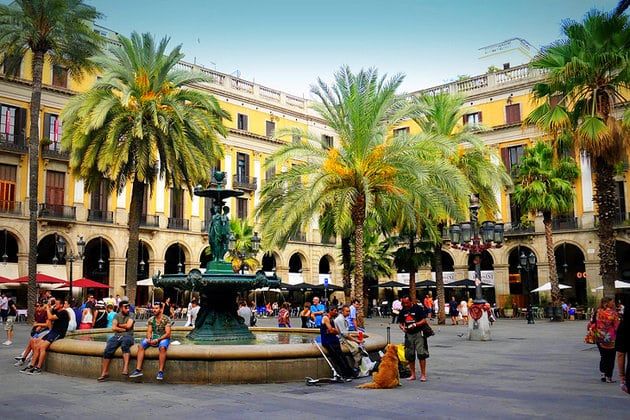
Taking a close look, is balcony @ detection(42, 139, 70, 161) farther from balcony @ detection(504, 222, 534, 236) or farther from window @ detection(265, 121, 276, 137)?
balcony @ detection(504, 222, 534, 236)

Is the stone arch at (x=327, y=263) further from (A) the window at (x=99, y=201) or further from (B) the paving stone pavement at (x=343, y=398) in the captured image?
(B) the paving stone pavement at (x=343, y=398)

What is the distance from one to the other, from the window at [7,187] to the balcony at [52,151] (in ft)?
6.04

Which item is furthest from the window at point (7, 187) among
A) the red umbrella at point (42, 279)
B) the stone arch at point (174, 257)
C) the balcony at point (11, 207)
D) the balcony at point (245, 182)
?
the balcony at point (245, 182)

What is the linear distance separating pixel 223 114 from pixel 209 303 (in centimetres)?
1459

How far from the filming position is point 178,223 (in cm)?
4294

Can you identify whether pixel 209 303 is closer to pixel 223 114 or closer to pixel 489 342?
pixel 489 342

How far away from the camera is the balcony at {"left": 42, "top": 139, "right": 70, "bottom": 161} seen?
36.1 m

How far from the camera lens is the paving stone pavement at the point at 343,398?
26.4 feet

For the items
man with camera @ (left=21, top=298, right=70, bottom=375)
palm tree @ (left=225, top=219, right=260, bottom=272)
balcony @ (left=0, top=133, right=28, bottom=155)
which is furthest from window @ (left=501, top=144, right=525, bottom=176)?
man with camera @ (left=21, top=298, right=70, bottom=375)

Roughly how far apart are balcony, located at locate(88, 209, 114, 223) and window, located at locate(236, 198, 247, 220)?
33.7 ft

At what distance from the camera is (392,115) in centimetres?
2225

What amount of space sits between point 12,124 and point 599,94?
3038 cm

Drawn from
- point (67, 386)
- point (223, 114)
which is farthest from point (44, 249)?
point (67, 386)

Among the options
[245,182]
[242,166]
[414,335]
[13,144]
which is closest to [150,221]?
[245,182]
